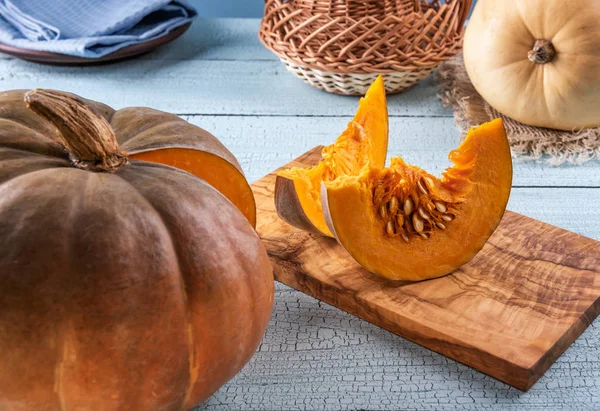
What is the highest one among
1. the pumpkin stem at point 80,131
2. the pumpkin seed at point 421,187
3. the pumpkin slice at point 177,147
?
the pumpkin stem at point 80,131

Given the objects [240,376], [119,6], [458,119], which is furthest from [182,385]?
[119,6]

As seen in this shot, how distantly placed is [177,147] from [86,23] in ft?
3.68

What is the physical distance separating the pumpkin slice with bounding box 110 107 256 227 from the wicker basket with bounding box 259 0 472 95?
0.65 meters

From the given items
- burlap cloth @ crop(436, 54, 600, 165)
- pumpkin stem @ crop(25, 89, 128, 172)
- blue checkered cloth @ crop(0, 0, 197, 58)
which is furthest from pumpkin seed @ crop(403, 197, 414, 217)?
blue checkered cloth @ crop(0, 0, 197, 58)

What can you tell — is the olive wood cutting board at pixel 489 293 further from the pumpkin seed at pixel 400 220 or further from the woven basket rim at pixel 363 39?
the woven basket rim at pixel 363 39

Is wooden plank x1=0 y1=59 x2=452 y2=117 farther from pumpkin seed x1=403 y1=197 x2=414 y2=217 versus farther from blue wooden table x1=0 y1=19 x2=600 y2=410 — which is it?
pumpkin seed x1=403 y1=197 x2=414 y2=217

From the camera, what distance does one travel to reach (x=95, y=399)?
2.07ft

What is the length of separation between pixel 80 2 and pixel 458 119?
3.28ft

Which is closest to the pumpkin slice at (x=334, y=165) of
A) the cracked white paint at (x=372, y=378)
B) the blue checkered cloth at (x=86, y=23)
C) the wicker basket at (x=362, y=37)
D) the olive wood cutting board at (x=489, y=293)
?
the olive wood cutting board at (x=489, y=293)

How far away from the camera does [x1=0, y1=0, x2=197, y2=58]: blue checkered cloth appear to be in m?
1.71

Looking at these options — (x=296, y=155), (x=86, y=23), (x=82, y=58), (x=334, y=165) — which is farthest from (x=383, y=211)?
(x=86, y=23)

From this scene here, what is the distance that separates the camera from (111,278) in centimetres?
62

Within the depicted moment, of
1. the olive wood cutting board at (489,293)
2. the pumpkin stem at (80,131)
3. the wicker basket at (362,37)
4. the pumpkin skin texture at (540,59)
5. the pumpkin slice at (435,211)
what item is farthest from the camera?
the wicker basket at (362,37)

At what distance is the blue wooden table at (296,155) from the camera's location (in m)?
0.81
